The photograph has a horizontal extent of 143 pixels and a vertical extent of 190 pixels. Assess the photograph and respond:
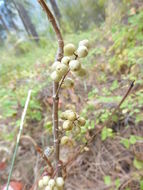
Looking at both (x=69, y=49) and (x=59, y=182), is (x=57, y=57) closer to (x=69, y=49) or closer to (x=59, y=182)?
(x=69, y=49)

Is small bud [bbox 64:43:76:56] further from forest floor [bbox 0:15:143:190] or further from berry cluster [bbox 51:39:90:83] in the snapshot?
forest floor [bbox 0:15:143:190]

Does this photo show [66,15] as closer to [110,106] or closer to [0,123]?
[0,123]

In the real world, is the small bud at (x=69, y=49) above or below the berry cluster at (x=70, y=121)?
above

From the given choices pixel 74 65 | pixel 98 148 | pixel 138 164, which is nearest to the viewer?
pixel 74 65

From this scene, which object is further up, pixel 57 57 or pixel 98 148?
pixel 57 57

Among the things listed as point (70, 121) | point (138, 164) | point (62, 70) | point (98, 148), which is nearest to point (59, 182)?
point (70, 121)

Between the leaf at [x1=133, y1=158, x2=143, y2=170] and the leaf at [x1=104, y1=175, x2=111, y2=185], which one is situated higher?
the leaf at [x1=133, y1=158, x2=143, y2=170]

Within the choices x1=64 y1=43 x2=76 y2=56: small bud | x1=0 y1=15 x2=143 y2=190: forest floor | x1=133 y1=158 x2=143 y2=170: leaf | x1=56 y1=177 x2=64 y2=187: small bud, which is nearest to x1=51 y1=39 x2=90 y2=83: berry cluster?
x1=64 y1=43 x2=76 y2=56: small bud

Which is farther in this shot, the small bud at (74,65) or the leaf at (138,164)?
the leaf at (138,164)

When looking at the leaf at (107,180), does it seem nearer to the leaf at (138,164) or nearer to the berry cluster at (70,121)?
the leaf at (138,164)

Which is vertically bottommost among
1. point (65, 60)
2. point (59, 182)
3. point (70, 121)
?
point (59, 182)

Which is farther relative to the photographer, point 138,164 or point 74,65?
point 138,164

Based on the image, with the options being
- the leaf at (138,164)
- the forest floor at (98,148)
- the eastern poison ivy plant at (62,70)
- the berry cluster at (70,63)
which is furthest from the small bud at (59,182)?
the leaf at (138,164)
